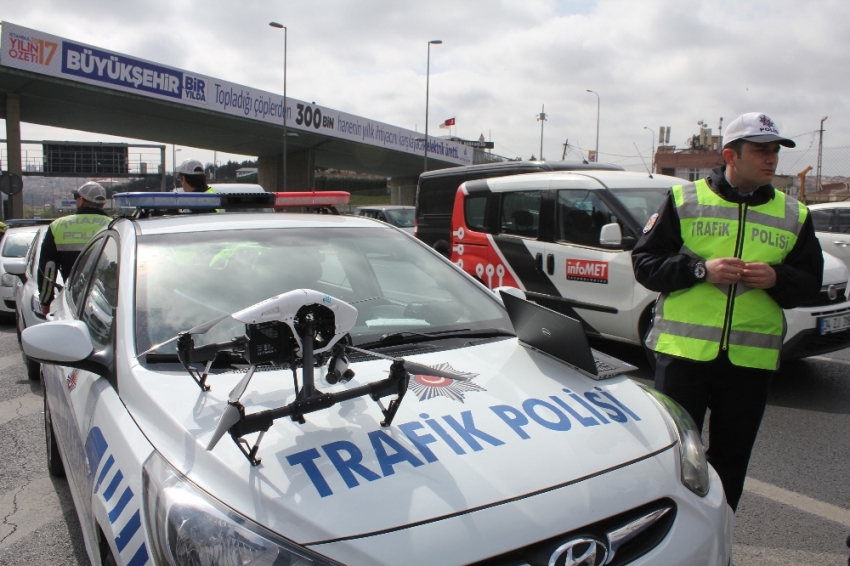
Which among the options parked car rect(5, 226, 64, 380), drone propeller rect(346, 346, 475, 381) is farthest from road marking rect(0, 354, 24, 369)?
drone propeller rect(346, 346, 475, 381)

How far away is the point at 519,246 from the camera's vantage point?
22.7 ft

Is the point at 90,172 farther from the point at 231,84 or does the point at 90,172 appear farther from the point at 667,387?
the point at 667,387

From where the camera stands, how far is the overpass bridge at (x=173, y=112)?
18797mm

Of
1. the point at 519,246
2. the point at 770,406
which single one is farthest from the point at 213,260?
the point at 519,246

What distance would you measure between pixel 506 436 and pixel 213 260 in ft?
4.64

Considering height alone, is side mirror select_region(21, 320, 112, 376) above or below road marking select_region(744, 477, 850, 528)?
above

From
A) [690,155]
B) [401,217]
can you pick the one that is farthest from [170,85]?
[690,155]

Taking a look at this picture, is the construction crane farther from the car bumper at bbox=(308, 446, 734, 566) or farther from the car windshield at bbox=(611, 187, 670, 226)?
the car bumper at bbox=(308, 446, 734, 566)

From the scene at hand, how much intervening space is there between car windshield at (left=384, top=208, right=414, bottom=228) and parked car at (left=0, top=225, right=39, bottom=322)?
333 inches

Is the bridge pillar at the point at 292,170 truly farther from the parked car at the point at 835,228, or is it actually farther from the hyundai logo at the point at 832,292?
the hyundai logo at the point at 832,292

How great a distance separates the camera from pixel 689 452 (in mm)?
1976

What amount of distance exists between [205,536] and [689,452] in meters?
1.39

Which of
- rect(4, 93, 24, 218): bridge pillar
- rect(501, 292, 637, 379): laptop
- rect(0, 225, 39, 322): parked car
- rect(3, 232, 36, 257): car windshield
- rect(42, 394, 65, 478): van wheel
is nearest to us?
rect(501, 292, 637, 379): laptop

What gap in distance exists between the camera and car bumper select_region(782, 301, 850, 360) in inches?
193
